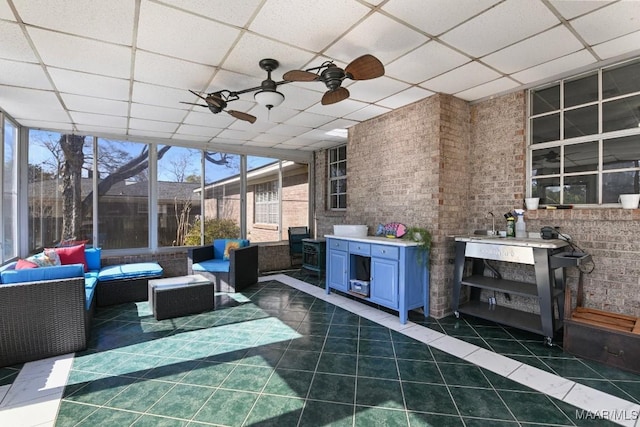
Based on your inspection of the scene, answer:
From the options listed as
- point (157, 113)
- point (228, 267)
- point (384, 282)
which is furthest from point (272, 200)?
point (384, 282)

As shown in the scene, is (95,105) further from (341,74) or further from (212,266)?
(341,74)

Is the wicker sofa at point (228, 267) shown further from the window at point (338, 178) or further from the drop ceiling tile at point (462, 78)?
the drop ceiling tile at point (462, 78)

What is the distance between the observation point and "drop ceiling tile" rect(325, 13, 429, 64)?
242 centimetres

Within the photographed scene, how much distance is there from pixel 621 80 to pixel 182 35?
13.9 ft

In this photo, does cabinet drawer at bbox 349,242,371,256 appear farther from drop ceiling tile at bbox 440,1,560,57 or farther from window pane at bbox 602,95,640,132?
window pane at bbox 602,95,640,132

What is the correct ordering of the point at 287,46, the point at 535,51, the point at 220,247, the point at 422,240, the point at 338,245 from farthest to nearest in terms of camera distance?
the point at 220,247, the point at 338,245, the point at 422,240, the point at 535,51, the point at 287,46

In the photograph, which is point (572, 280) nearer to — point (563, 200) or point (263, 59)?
point (563, 200)

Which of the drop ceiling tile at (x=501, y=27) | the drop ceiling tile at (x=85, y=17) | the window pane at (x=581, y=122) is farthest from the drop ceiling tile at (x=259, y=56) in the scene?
the window pane at (x=581, y=122)

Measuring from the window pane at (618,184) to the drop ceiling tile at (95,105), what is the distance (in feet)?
18.9

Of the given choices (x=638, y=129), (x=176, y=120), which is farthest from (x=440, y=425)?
(x=176, y=120)

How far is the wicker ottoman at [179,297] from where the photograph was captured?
3.86m

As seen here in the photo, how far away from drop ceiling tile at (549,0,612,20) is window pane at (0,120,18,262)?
6.49 metres

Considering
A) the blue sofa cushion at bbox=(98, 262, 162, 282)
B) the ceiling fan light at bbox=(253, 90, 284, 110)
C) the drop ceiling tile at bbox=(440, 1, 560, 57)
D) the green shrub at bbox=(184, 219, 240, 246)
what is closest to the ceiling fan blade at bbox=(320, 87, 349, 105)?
the ceiling fan light at bbox=(253, 90, 284, 110)

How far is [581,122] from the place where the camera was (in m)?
3.38
